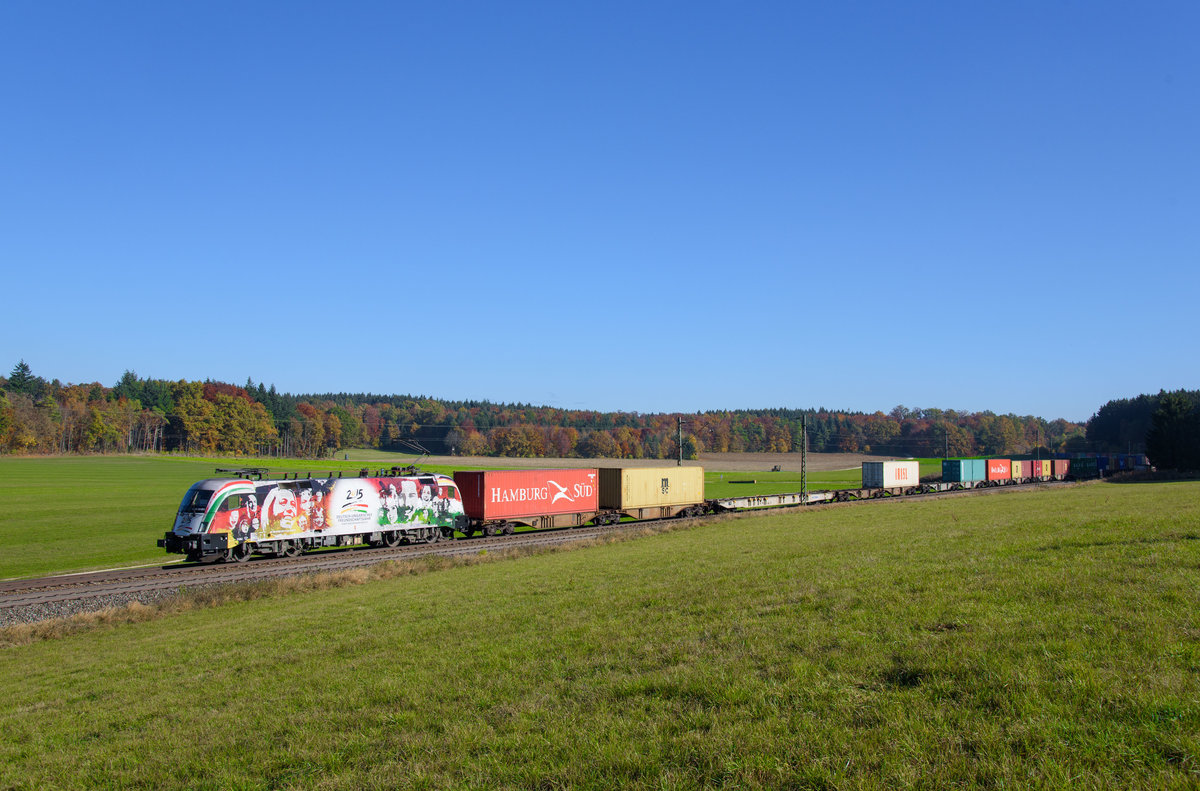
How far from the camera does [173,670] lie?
14164mm

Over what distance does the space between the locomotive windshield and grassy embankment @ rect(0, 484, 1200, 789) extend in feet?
56.0

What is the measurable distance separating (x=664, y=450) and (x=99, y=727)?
7508 inches

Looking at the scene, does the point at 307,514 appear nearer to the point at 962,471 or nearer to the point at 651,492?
the point at 651,492

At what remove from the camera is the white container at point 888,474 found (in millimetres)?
74438

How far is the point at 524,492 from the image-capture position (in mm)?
46688

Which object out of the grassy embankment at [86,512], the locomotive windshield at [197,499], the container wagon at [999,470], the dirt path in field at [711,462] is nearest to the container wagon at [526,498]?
the locomotive windshield at [197,499]

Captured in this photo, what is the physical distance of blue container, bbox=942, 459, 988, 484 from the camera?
271 ft

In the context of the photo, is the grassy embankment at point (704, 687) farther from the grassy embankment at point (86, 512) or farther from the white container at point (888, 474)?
the white container at point (888, 474)

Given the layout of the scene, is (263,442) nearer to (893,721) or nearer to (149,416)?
(149,416)

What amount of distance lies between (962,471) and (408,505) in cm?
6540

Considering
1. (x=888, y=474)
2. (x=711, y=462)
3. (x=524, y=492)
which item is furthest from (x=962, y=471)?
(x=711, y=462)

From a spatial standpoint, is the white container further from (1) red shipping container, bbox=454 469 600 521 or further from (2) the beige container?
(1) red shipping container, bbox=454 469 600 521

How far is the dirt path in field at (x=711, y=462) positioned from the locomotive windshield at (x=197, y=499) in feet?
347

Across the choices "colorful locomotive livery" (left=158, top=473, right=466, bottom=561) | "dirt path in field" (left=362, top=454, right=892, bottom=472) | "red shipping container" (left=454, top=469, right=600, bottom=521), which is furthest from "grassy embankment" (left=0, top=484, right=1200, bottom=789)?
"dirt path in field" (left=362, top=454, right=892, bottom=472)
